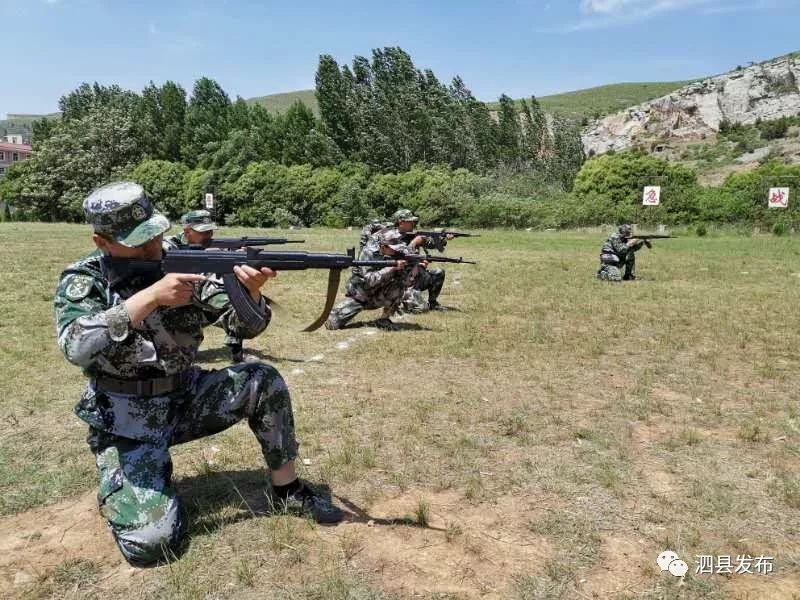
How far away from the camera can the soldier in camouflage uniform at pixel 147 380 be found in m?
3.48

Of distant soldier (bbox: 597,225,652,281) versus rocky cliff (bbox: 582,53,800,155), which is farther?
rocky cliff (bbox: 582,53,800,155)

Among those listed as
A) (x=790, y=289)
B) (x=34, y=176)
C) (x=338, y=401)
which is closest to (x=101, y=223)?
(x=338, y=401)

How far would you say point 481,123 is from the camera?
54906 mm

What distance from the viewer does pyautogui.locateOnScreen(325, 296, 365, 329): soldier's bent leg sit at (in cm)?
995

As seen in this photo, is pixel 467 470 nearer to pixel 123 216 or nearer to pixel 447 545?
pixel 447 545

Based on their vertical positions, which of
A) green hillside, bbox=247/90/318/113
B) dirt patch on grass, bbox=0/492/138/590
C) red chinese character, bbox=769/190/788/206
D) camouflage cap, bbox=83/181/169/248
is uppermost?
green hillside, bbox=247/90/318/113

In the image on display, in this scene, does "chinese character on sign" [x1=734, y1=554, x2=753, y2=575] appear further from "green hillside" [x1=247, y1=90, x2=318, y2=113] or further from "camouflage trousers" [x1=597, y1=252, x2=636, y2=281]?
"green hillside" [x1=247, y1=90, x2=318, y2=113]

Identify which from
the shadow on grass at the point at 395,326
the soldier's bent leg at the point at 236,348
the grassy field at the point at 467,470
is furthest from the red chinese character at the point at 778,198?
the soldier's bent leg at the point at 236,348

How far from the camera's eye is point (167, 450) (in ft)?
12.7

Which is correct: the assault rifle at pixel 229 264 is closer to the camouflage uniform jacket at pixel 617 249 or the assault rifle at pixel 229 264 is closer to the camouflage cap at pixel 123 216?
the camouflage cap at pixel 123 216

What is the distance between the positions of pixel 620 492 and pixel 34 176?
59176 millimetres

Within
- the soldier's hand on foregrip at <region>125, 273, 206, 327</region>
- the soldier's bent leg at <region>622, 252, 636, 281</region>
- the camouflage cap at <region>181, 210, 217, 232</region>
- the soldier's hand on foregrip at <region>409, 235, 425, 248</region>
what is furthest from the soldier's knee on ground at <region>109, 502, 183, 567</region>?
the soldier's bent leg at <region>622, 252, 636, 281</region>

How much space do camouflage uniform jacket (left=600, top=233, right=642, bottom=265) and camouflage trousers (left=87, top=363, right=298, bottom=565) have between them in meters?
13.0

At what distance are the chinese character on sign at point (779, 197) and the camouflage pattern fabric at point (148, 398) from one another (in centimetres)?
3400
